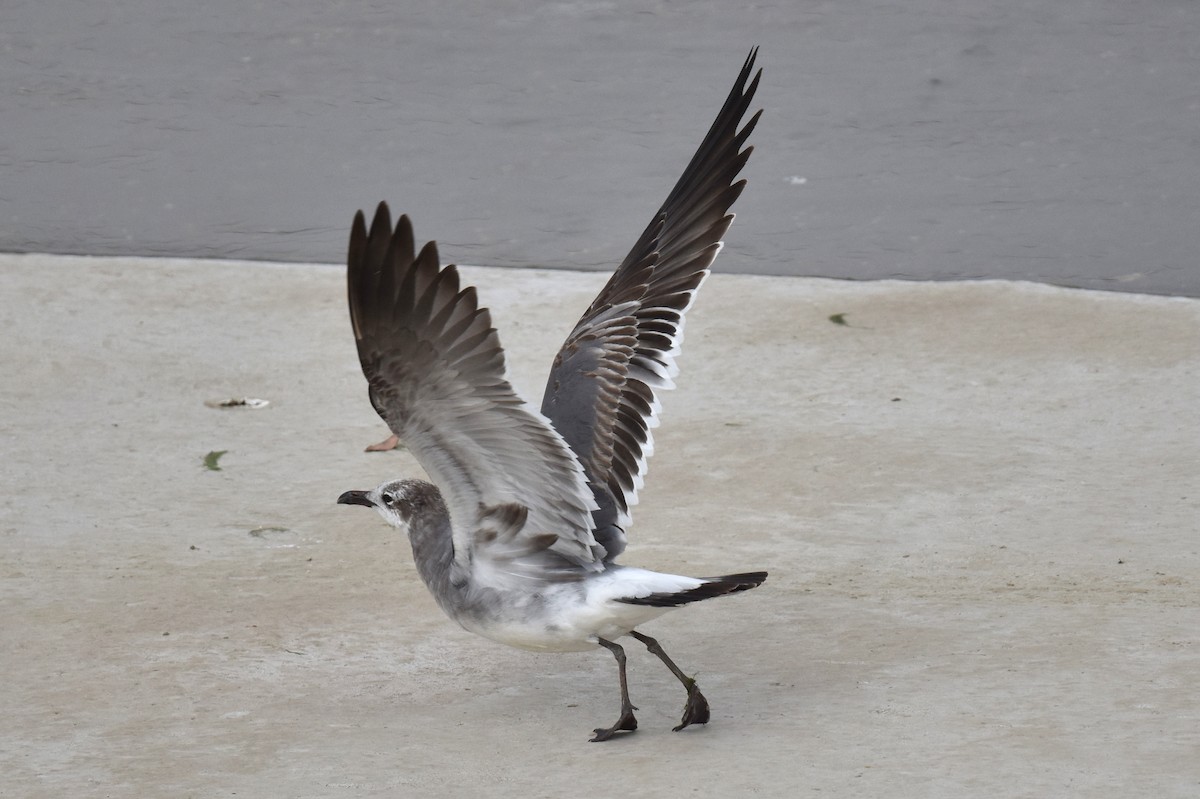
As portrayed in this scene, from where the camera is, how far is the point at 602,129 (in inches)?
391

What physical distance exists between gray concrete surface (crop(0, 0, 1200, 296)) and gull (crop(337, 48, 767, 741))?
3.43m

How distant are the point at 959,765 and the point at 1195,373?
11.2 ft

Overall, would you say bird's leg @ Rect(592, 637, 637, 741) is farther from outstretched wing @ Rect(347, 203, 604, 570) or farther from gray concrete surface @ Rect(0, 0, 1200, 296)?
gray concrete surface @ Rect(0, 0, 1200, 296)

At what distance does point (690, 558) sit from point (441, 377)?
1655 mm

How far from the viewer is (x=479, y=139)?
387 inches

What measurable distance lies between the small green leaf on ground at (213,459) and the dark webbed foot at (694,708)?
248 centimetres

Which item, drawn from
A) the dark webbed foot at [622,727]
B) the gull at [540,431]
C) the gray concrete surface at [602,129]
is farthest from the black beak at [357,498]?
the gray concrete surface at [602,129]

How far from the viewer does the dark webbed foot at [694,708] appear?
12.9 feet

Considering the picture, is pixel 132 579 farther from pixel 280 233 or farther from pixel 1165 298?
pixel 1165 298

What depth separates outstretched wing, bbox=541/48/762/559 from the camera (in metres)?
4.24

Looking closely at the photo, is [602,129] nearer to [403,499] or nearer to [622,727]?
[403,499]

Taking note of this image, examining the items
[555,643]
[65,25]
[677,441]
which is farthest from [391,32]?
[555,643]

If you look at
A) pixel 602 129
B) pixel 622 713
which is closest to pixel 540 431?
pixel 622 713

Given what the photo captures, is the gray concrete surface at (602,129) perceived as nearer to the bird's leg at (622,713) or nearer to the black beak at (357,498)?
the black beak at (357,498)
